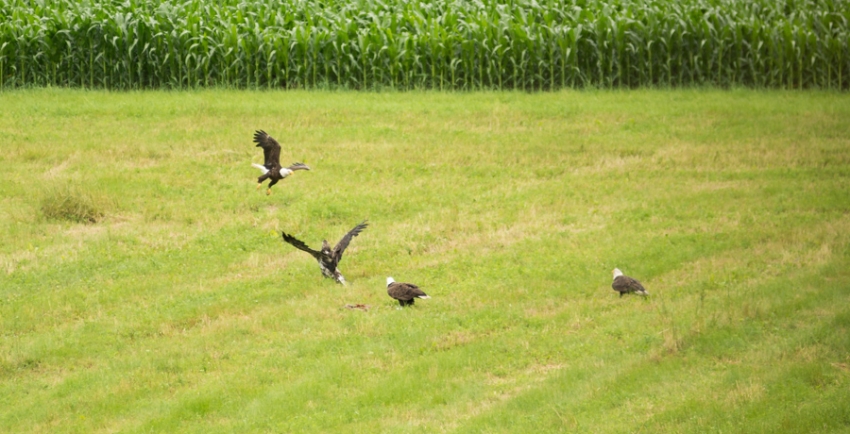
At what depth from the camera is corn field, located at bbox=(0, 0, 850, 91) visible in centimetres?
3038

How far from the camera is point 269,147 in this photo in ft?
63.8

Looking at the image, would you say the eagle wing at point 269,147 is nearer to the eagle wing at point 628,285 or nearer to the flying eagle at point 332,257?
the flying eagle at point 332,257

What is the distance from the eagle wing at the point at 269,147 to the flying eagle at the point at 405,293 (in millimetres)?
4227

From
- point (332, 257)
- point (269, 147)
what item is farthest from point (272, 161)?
point (332, 257)

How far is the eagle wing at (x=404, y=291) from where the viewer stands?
52.1 ft

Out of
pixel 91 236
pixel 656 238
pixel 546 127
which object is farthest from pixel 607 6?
pixel 91 236

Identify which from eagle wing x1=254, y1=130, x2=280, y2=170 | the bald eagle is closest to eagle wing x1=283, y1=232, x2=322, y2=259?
eagle wing x1=254, y1=130, x2=280, y2=170

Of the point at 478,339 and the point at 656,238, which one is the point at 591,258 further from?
the point at 478,339

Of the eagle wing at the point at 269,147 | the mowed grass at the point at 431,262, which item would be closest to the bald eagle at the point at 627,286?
the mowed grass at the point at 431,262

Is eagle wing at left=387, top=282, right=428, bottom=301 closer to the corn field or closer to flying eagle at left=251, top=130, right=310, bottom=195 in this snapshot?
flying eagle at left=251, top=130, right=310, bottom=195

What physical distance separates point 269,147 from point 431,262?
3368mm

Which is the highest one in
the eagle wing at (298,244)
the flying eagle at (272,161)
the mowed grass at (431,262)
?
the flying eagle at (272,161)

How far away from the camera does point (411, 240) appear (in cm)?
1961

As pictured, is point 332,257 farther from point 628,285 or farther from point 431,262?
point 628,285
